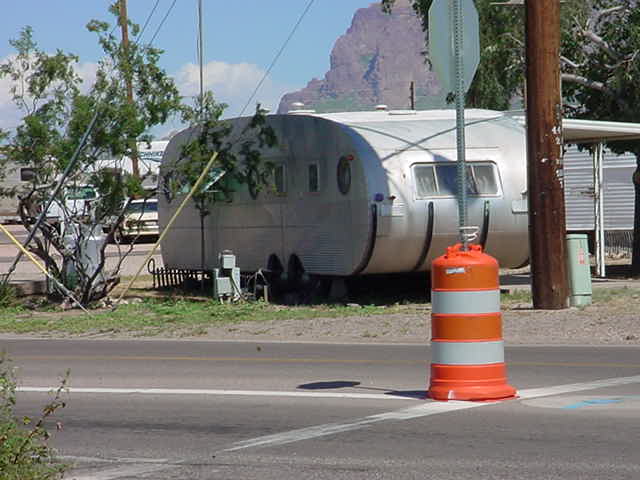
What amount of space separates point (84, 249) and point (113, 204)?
3.10 feet

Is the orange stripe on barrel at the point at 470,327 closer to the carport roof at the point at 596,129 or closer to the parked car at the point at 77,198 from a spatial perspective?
the carport roof at the point at 596,129

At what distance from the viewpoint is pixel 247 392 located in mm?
11367

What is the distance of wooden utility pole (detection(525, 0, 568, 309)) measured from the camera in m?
17.1

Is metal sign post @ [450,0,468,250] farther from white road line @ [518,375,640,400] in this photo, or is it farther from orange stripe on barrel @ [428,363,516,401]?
white road line @ [518,375,640,400]

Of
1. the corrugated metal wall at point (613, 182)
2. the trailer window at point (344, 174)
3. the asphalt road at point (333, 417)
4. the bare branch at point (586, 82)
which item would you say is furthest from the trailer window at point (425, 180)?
the corrugated metal wall at point (613, 182)

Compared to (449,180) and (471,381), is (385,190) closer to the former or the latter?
(449,180)

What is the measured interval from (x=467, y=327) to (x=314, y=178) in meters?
11.3

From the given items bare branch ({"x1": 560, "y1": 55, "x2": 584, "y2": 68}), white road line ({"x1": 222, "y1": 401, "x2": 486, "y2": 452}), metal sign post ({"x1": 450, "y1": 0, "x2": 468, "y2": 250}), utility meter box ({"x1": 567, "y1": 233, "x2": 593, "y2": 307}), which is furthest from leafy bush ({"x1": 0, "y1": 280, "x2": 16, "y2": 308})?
white road line ({"x1": 222, "y1": 401, "x2": 486, "y2": 452})

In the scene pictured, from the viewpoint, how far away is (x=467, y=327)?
9961 mm

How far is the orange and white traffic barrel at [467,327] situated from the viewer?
32.6 ft

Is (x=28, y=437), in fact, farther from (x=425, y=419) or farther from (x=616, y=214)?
(x=616, y=214)

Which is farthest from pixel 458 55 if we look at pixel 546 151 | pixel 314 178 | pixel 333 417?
pixel 314 178

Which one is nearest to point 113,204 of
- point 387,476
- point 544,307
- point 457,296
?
point 544,307

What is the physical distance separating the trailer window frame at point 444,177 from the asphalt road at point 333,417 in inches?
212
